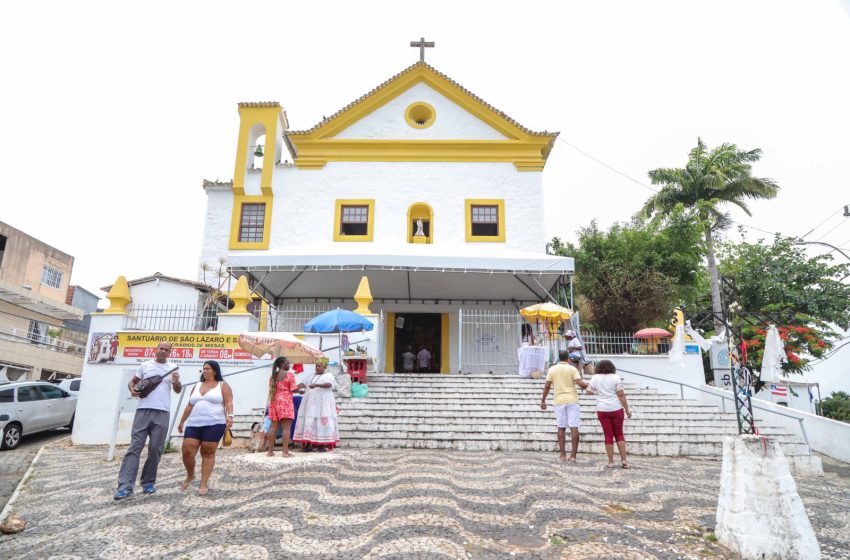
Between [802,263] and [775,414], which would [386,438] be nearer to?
[775,414]

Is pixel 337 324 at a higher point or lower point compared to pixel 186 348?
higher

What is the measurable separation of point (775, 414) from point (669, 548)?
26.9ft

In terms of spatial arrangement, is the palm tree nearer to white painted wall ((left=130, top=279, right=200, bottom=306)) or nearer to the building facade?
white painted wall ((left=130, top=279, right=200, bottom=306))

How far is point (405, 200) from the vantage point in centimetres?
1664

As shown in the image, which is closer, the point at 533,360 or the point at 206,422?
the point at 206,422

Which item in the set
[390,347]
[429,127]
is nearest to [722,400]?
[390,347]

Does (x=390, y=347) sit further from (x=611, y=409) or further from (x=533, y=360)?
(x=611, y=409)

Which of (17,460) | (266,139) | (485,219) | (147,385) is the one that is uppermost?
(266,139)

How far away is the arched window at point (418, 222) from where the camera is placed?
53.6 feet

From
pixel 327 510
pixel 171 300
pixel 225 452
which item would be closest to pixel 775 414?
pixel 327 510

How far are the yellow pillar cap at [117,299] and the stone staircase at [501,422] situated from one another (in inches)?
146

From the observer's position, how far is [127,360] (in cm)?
993

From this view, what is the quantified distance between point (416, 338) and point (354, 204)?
5015mm

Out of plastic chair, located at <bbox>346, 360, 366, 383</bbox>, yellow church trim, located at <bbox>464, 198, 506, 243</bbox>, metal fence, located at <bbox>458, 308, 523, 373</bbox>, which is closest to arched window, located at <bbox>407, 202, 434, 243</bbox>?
yellow church trim, located at <bbox>464, 198, 506, 243</bbox>
